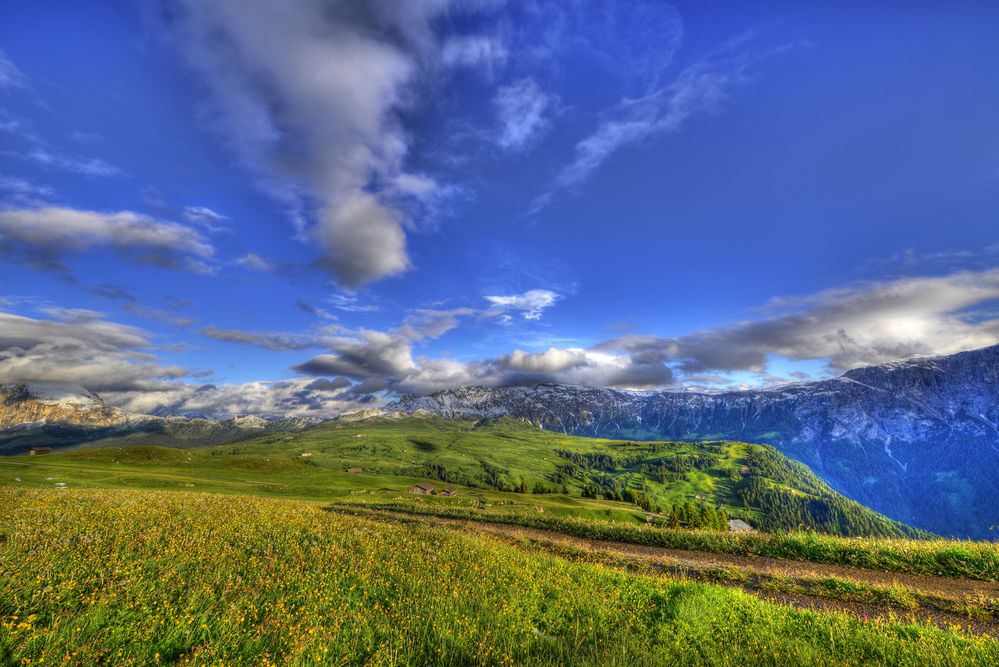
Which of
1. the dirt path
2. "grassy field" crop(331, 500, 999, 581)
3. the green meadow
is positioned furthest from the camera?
"grassy field" crop(331, 500, 999, 581)

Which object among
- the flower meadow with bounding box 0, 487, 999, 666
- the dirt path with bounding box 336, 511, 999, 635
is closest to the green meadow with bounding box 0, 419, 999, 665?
the flower meadow with bounding box 0, 487, 999, 666

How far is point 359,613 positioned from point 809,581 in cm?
1620

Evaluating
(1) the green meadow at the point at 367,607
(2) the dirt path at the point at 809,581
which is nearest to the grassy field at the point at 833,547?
(1) the green meadow at the point at 367,607

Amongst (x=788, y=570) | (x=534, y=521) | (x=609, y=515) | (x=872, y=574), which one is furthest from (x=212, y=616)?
(x=609, y=515)

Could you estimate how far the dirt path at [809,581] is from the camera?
39.7 ft

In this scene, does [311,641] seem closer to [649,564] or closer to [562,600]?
[562,600]

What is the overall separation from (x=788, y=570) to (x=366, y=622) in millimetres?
17763

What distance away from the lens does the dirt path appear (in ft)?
39.7

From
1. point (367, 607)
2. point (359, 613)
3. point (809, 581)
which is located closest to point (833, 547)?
point (809, 581)

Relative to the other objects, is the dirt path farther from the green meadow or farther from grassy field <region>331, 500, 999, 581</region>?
grassy field <region>331, 500, 999, 581</region>

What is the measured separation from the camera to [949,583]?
15.2m

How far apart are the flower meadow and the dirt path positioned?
3626 mm

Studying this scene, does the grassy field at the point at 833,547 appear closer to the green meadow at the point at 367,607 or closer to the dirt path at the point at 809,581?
the green meadow at the point at 367,607

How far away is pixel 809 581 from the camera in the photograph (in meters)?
15.2
